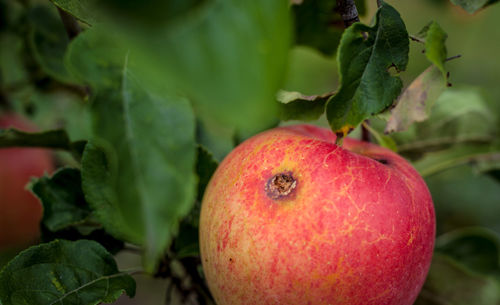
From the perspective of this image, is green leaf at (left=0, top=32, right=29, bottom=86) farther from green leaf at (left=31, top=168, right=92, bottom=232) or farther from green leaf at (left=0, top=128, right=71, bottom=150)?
green leaf at (left=31, top=168, right=92, bottom=232)

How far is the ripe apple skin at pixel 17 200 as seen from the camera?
132cm

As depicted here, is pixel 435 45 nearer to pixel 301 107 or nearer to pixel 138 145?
pixel 301 107

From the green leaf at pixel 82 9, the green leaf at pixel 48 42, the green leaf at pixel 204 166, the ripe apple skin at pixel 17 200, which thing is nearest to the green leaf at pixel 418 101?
the green leaf at pixel 204 166

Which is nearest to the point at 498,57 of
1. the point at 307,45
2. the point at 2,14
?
the point at 307,45

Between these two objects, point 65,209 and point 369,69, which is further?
point 65,209

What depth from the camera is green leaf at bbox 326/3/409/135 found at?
24.3 inches

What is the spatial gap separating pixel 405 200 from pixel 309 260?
0.49 ft

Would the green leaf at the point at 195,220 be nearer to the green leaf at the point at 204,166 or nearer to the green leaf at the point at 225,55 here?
the green leaf at the point at 204,166

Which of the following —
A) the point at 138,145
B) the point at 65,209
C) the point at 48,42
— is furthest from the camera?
the point at 48,42

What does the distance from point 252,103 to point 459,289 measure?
99 centimetres

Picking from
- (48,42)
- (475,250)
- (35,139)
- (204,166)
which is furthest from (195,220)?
(475,250)

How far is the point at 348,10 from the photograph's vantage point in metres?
0.66

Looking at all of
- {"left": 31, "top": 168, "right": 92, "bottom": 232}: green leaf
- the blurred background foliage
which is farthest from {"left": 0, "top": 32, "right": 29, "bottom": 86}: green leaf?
{"left": 31, "top": 168, "right": 92, "bottom": 232}: green leaf

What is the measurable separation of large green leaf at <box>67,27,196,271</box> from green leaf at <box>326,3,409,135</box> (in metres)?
0.21
